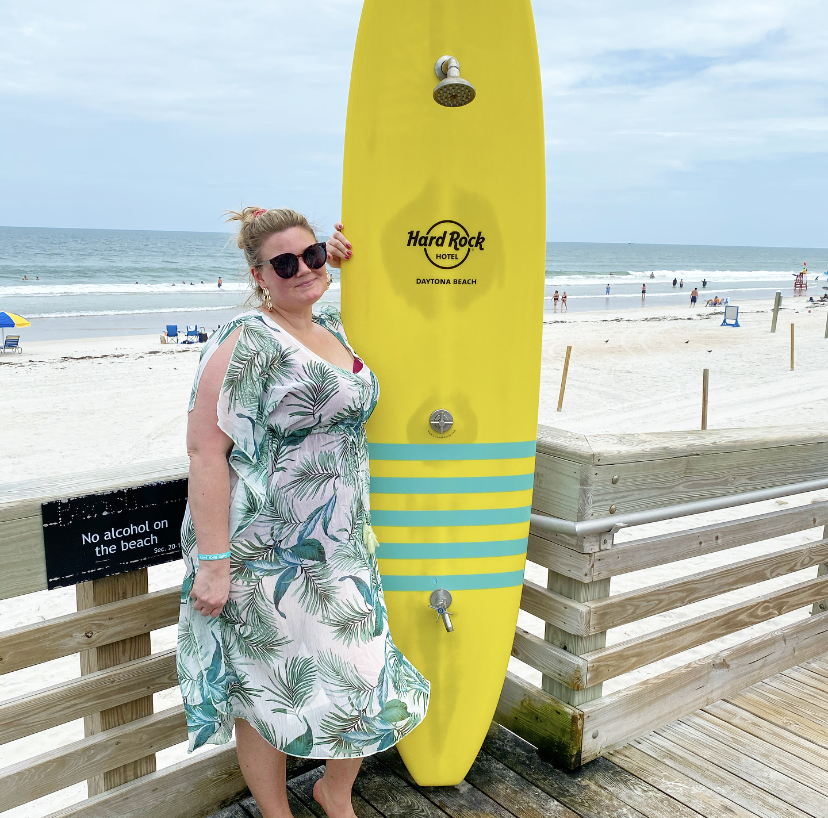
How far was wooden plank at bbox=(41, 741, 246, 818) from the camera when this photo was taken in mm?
1746

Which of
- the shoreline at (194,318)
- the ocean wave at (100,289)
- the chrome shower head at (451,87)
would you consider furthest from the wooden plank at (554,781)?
the ocean wave at (100,289)

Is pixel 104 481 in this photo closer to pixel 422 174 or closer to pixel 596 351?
pixel 422 174

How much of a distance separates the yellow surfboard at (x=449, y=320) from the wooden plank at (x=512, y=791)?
0.08 metres

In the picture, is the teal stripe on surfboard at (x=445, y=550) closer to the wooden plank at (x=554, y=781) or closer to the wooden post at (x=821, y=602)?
the wooden plank at (x=554, y=781)

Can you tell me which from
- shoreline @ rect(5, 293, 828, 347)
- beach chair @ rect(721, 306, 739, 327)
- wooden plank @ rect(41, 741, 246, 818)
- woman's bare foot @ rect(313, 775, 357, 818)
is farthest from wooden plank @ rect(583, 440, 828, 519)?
beach chair @ rect(721, 306, 739, 327)

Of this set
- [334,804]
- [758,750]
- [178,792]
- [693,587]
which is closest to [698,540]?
[693,587]

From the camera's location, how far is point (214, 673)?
1.60 metres

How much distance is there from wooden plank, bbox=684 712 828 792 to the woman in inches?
44.4

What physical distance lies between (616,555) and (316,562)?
84 centimetres

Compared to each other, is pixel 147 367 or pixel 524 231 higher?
pixel 524 231

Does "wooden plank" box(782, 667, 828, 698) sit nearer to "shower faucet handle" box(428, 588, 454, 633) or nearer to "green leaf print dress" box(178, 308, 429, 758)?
"shower faucet handle" box(428, 588, 454, 633)

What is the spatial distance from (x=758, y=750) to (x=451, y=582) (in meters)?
1.06

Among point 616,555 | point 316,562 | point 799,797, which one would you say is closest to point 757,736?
point 799,797

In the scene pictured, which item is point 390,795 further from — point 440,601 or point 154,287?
point 154,287
